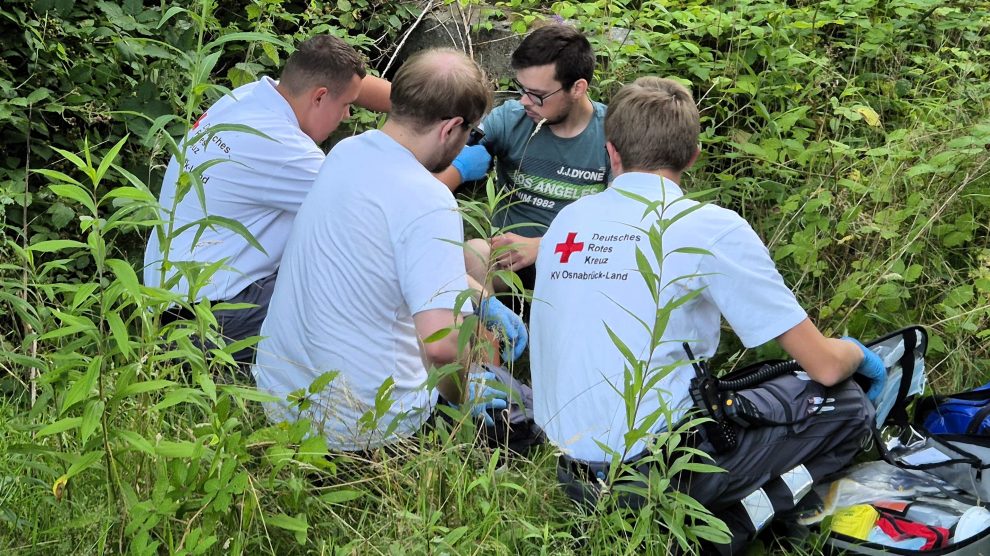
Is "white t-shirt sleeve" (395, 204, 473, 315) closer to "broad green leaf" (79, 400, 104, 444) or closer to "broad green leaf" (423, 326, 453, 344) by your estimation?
"broad green leaf" (423, 326, 453, 344)

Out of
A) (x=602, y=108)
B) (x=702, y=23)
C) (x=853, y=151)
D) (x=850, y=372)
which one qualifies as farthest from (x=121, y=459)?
(x=702, y=23)

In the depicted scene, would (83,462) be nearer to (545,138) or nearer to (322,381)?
(322,381)

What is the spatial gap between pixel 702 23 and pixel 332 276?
110 inches

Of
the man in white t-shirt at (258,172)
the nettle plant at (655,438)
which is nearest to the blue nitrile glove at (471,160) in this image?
the man in white t-shirt at (258,172)

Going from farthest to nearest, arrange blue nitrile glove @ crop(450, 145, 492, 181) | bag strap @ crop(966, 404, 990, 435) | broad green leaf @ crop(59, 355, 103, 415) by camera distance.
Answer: blue nitrile glove @ crop(450, 145, 492, 181) < bag strap @ crop(966, 404, 990, 435) < broad green leaf @ crop(59, 355, 103, 415)

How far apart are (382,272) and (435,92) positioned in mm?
545

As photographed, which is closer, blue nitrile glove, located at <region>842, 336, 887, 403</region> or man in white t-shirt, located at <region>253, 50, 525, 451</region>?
man in white t-shirt, located at <region>253, 50, 525, 451</region>

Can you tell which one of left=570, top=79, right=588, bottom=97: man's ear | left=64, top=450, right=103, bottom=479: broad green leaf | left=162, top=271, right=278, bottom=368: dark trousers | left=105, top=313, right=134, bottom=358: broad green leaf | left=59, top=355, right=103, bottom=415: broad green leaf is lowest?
left=162, top=271, right=278, bottom=368: dark trousers

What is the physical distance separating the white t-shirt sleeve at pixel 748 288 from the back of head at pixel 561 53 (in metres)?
1.70

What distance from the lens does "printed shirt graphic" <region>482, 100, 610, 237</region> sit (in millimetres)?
4324

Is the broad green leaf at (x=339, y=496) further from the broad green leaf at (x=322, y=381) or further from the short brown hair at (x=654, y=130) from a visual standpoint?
the short brown hair at (x=654, y=130)

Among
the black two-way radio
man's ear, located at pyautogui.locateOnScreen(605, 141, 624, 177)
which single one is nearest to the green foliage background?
the black two-way radio

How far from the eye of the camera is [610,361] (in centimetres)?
270

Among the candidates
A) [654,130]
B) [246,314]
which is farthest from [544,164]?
[654,130]
